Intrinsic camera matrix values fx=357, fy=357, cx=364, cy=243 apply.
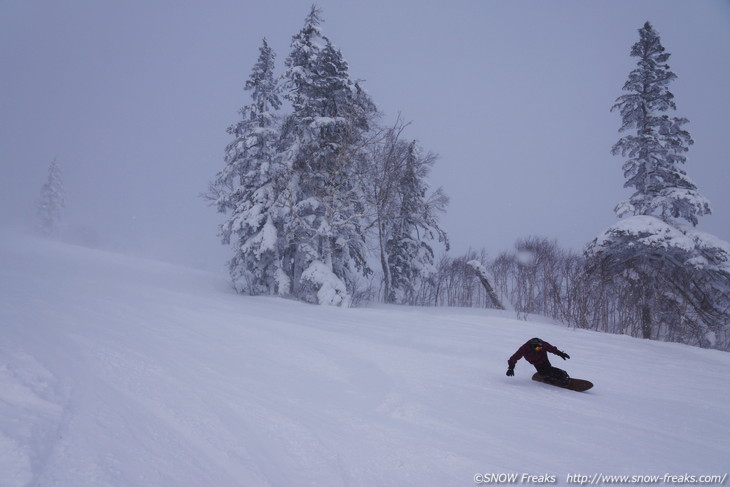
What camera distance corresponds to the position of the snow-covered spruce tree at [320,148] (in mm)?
15727

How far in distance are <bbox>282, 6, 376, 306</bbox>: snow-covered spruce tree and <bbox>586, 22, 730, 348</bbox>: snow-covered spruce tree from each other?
1037 cm

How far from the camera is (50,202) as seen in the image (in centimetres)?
4788

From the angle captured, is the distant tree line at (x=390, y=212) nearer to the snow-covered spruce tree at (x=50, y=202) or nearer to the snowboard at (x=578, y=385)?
the snowboard at (x=578, y=385)

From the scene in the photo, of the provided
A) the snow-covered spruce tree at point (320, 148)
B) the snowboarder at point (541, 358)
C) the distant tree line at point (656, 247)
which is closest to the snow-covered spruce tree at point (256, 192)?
the snow-covered spruce tree at point (320, 148)

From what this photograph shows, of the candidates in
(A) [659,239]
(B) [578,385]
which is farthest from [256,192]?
(A) [659,239]

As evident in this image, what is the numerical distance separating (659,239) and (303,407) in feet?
43.5

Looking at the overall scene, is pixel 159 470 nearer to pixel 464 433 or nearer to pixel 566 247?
pixel 464 433

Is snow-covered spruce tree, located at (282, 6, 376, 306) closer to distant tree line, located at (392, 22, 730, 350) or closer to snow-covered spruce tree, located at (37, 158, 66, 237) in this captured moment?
distant tree line, located at (392, 22, 730, 350)

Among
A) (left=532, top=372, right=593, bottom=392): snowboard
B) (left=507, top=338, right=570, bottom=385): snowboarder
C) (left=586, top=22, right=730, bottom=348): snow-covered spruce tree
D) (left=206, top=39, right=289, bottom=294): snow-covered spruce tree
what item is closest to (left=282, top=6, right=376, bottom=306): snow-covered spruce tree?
(left=206, top=39, right=289, bottom=294): snow-covered spruce tree

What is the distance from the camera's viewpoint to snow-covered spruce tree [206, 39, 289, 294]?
1608 cm

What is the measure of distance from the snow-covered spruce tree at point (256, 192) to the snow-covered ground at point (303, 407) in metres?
8.88

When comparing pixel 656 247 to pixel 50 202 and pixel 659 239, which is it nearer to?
pixel 659 239

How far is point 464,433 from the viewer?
3438 millimetres

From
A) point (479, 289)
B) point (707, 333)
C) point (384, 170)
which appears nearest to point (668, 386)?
point (707, 333)
